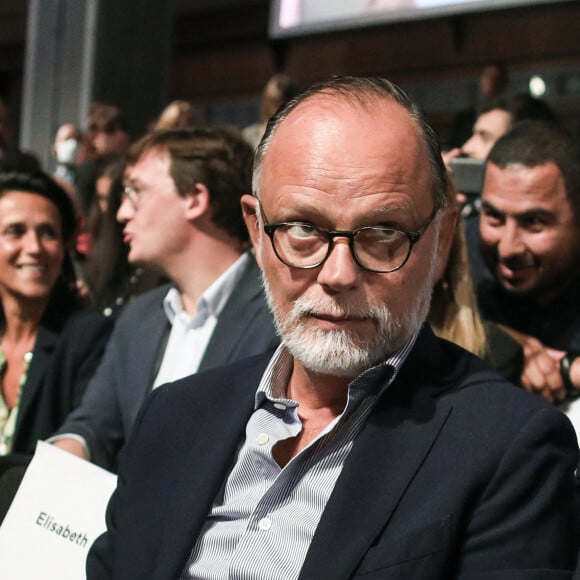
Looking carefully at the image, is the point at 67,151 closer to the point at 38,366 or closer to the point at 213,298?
the point at 38,366

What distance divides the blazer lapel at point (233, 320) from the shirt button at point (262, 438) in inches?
33.2

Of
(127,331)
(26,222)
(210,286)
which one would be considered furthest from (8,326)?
(210,286)

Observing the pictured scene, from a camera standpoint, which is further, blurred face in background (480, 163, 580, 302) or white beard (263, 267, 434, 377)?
blurred face in background (480, 163, 580, 302)

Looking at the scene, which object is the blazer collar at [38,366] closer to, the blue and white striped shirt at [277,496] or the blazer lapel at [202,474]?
the blazer lapel at [202,474]

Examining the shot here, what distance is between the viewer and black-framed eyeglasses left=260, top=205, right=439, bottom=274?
4.84 ft

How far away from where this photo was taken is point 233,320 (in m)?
2.54

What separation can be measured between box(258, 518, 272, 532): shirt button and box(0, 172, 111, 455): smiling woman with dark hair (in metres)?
1.55

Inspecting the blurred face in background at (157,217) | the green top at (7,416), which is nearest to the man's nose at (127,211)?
the blurred face in background at (157,217)

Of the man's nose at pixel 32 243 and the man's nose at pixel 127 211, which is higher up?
the man's nose at pixel 127 211

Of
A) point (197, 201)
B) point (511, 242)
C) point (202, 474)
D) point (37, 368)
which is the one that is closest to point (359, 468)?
point (202, 474)

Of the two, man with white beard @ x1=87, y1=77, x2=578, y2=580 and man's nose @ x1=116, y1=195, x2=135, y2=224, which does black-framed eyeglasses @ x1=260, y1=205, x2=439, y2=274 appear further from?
man's nose @ x1=116, y1=195, x2=135, y2=224

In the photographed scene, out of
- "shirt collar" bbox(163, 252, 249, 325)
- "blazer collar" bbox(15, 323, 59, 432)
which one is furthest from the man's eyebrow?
"blazer collar" bbox(15, 323, 59, 432)

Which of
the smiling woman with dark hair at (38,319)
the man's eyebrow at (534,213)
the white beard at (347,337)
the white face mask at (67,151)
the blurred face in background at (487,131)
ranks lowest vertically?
the smiling woman with dark hair at (38,319)

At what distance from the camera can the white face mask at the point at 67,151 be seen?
18.7ft
